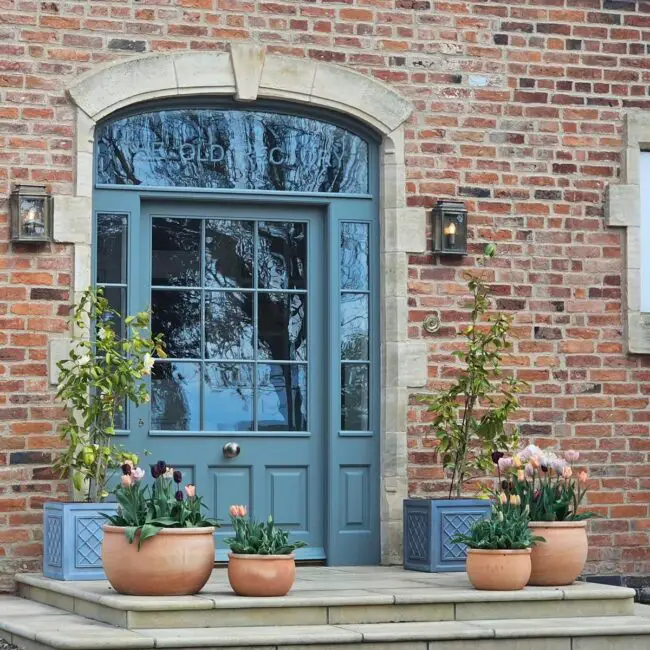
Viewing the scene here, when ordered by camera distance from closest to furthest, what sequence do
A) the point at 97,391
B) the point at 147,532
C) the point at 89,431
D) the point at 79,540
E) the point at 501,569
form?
the point at 147,532
the point at 501,569
the point at 79,540
the point at 89,431
the point at 97,391

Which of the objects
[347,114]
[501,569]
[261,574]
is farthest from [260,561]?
[347,114]

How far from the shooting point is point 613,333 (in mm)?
9852

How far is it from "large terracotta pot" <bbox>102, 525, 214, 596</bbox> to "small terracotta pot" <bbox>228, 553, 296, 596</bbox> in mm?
198

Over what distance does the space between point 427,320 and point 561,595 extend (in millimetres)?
2524

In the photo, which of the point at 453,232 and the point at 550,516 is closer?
the point at 550,516

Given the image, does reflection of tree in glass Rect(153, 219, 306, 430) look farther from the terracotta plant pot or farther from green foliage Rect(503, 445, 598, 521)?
the terracotta plant pot

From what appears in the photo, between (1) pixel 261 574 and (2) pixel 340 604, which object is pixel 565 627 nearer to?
(2) pixel 340 604

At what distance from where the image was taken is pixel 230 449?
9.21 metres

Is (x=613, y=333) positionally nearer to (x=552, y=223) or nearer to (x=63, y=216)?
(x=552, y=223)

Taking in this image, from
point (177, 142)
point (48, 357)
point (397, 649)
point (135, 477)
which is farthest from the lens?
point (177, 142)

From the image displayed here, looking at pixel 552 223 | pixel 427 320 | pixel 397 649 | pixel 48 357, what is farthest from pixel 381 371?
pixel 397 649

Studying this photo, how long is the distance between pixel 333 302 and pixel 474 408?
1.18m

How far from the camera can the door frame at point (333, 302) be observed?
362 inches

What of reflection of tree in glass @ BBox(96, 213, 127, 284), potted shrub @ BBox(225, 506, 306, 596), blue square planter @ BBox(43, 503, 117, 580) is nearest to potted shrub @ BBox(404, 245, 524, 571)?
potted shrub @ BBox(225, 506, 306, 596)
